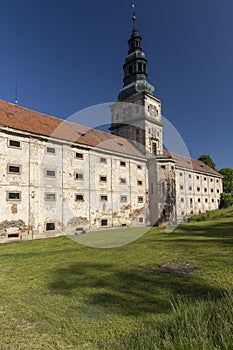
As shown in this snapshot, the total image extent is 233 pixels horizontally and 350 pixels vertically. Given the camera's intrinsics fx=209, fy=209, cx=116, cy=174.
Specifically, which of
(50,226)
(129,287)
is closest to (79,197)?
(50,226)

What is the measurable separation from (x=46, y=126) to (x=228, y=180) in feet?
157

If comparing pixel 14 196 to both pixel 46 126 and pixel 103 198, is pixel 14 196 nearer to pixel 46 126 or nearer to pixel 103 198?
pixel 46 126

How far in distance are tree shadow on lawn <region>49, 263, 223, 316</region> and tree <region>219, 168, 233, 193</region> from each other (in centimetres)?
5139

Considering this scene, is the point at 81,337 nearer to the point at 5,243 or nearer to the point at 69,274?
the point at 69,274

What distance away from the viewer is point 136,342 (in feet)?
9.42

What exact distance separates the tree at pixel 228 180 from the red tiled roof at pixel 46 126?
3624cm

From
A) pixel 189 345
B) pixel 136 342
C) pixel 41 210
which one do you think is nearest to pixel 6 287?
pixel 136 342

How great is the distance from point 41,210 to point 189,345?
15.9m

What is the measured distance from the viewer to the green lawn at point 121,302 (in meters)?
3.01

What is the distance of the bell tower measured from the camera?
3088 cm

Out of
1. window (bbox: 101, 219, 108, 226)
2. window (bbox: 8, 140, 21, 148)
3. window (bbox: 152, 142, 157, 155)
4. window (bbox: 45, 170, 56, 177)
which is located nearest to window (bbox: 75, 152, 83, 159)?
window (bbox: 45, 170, 56, 177)

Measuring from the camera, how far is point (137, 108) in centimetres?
3162

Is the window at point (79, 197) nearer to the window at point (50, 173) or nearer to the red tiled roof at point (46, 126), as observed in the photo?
the window at point (50, 173)

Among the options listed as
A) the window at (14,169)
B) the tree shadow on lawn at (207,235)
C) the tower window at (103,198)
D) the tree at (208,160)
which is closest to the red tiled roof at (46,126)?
the window at (14,169)
